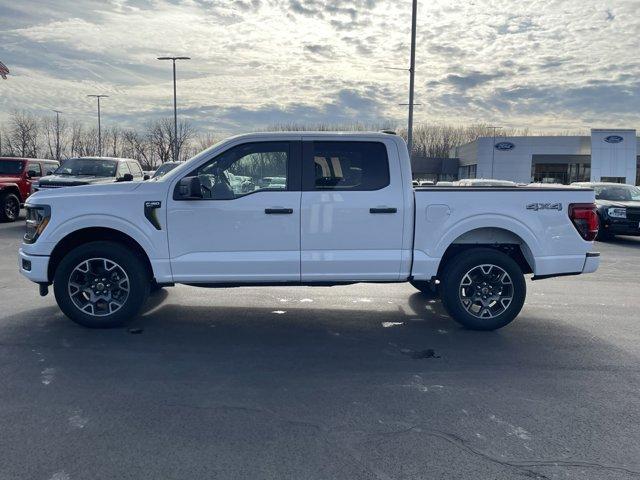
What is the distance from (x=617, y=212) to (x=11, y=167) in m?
18.5

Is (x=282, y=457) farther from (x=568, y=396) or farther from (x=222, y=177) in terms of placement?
(x=222, y=177)

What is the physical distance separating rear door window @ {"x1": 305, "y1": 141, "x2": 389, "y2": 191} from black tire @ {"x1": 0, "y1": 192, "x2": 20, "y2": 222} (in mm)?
14456

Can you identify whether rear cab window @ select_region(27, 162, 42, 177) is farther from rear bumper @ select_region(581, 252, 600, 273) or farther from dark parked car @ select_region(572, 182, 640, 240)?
dark parked car @ select_region(572, 182, 640, 240)

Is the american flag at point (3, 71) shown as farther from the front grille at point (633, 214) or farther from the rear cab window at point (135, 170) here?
the front grille at point (633, 214)

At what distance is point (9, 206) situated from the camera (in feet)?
54.5

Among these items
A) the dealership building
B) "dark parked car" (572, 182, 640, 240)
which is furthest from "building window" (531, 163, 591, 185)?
"dark parked car" (572, 182, 640, 240)

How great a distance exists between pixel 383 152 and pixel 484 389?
8.88 ft

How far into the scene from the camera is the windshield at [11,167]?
17.5m

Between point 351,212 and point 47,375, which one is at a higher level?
point 351,212

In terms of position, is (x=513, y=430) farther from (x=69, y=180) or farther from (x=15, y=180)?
(x=15, y=180)

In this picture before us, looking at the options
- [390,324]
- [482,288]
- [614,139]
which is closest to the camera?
[482,288]

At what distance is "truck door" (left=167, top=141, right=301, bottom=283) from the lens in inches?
219

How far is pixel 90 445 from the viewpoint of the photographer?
10.8ft

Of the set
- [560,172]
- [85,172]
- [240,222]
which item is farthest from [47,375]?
[560,172]
